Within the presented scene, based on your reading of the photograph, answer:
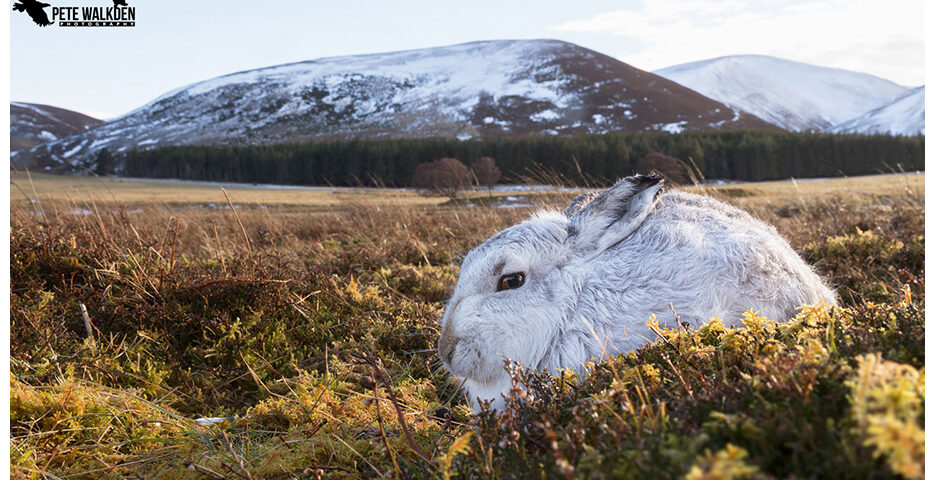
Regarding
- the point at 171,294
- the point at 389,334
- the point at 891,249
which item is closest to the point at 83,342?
the point at 171,294

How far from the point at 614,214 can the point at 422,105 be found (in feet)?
544

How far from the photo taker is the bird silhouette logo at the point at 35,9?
3.99m

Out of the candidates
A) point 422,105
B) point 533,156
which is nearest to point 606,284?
point 533,156

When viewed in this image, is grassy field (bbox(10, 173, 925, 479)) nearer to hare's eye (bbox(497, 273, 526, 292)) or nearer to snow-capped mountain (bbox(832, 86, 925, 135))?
hare's eye (bbox(497, 273, 526, 292))

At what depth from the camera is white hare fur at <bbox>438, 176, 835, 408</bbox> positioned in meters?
3.33

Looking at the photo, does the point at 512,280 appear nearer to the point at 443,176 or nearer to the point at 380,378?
the point at 380,378

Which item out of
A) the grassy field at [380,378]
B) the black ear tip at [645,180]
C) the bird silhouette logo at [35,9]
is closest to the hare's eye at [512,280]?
the grassy field at [380,378]

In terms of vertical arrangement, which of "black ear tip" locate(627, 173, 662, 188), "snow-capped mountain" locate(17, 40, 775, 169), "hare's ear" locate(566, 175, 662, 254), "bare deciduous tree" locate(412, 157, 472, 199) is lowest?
"bare deciduous tree" locate(412, 157, 472, 199)

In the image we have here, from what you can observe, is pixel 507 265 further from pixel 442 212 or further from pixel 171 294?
pixel 442 212

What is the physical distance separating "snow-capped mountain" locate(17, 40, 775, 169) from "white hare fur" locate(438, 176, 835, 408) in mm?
121262

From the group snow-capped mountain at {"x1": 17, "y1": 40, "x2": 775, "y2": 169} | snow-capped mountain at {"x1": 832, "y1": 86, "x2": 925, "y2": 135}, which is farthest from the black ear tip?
snow-capped mountain at {"x1": 832, "y1": 86, "x2": 925, "y2": 135}

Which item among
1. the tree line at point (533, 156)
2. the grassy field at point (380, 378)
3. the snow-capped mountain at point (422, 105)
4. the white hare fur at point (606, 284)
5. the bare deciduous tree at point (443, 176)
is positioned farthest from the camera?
the snow-capped mountain at point (422, 105)

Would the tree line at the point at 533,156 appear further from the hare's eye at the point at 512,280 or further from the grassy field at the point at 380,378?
the hare's eye at the point at 512,280

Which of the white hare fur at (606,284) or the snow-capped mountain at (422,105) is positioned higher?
the snow-capped mountain at (422,105)
